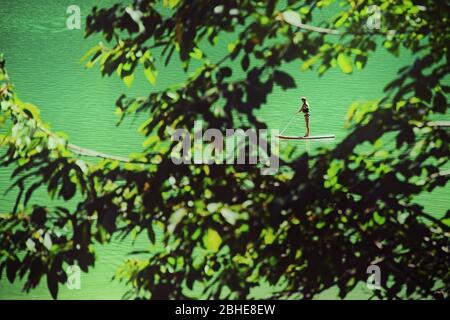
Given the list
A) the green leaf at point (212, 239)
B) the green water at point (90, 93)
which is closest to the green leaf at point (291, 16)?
the green water at point (90, 93)

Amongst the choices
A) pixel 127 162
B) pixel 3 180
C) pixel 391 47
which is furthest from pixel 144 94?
pixel 391 47

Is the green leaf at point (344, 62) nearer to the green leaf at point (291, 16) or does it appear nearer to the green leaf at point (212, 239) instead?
the green leaf at point (291, 16)

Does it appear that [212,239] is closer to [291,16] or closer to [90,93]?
[291,16]

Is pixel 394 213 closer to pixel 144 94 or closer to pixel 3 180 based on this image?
pixel 144 94

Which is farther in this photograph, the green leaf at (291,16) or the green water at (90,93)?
the green water at (90,93)

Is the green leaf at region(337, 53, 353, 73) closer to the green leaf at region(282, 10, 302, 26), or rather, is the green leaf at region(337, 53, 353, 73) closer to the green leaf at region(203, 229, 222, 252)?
the green leaf at region(282, 10, 302, 26)

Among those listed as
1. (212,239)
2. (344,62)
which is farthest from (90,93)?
(344,62)

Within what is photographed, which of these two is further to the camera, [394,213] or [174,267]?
[174,267]
